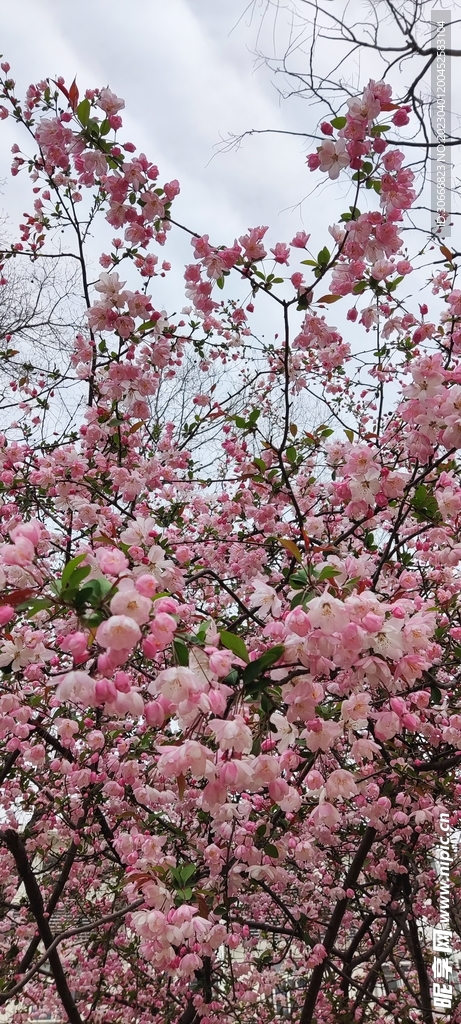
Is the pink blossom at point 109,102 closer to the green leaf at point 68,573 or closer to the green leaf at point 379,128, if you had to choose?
the green leaf at point 379,128

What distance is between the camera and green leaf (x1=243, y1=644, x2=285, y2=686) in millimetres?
1269

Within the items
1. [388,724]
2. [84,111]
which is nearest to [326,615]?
[388,724]

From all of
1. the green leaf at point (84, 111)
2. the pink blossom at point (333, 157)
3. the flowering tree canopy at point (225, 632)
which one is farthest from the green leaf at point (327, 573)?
the green leaf at point (84, 111)

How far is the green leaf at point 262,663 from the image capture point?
4.16 feet

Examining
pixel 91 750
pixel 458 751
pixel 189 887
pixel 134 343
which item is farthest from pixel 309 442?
pixel 189 887

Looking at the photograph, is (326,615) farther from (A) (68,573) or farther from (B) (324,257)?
(B) (324,257)

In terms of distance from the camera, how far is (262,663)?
1.27 meters

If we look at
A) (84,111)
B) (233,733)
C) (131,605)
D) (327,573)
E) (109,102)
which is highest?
(109,102)

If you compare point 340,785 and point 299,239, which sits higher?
point 299,239

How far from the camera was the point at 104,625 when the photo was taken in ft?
3.32

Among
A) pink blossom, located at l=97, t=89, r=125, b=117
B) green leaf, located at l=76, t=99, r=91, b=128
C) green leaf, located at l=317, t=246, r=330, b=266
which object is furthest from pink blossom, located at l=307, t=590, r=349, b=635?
pink blossom, located at l=97, t=89, r=125, b=117

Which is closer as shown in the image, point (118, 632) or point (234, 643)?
point (118, 632)

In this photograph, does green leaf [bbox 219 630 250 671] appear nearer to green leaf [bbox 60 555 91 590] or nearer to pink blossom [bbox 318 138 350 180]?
green leaf [bbox 60 555 91 590]

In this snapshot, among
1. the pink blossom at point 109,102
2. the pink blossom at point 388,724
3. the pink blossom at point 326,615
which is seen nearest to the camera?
the pink blossom at point 326,615
